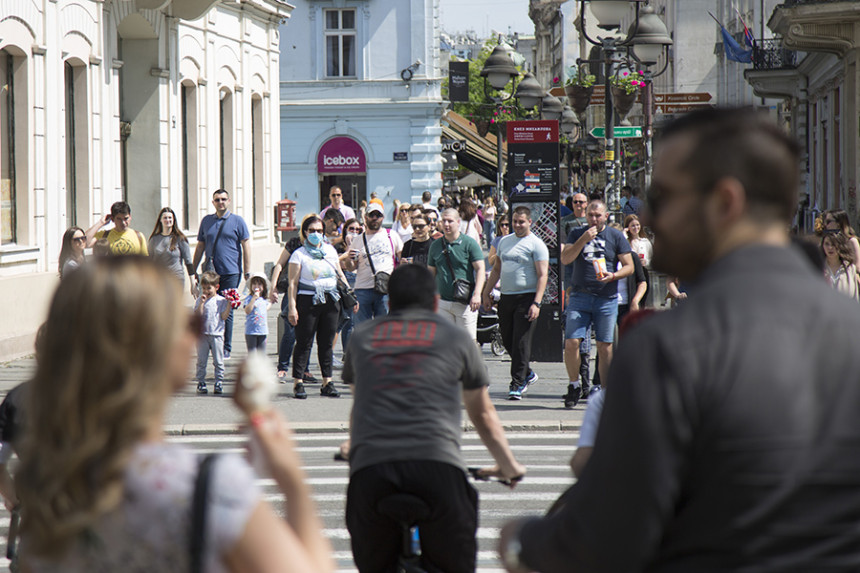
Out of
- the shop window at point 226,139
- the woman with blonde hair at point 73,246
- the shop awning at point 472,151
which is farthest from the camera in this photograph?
the shop awning at point 472,151

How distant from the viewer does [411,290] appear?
17.3ft

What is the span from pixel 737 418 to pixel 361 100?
4075cm

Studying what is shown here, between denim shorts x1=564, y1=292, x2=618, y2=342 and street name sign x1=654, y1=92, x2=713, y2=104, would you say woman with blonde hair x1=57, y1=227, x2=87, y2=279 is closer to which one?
denim shorts x1=564, y1=292, x2=618, y2=342

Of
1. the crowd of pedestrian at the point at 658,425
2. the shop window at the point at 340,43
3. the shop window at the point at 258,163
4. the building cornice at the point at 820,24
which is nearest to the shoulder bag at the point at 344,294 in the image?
the crowd of pedestrian at the point at 658,425

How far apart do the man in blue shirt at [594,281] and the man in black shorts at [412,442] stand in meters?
6.67

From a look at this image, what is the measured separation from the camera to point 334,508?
8.12 meters

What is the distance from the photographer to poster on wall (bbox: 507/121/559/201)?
52.2ft

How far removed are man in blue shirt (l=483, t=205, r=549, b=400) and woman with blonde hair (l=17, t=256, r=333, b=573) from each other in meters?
10.1

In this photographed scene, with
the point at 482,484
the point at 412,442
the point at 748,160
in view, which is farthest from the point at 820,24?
the point at 748,160

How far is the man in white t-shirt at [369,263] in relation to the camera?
13.9m

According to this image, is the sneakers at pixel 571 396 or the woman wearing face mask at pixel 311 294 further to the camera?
the woman wearing face mask at pixel 311 294

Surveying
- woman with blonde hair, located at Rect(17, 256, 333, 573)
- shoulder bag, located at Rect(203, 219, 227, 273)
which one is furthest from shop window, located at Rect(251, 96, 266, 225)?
woman with blonde hair, located at Rect(17, 256, 333, 573)

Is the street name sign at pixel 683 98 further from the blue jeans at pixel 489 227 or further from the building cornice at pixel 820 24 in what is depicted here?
the blue jeans at pixel 489 227

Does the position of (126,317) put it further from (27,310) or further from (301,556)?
(27,310)
